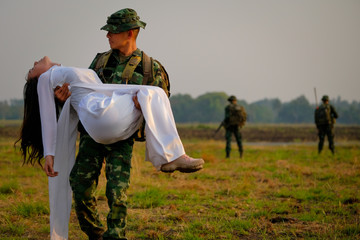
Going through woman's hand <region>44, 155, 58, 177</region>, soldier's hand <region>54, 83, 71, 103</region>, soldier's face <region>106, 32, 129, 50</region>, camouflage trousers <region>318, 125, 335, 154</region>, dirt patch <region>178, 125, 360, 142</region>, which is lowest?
dirt patch <region>178, 125, 360, 142</region>

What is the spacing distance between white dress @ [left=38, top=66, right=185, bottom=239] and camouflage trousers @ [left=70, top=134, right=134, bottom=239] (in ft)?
0.57

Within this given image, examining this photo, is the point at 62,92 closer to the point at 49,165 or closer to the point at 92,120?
the point at 92,120

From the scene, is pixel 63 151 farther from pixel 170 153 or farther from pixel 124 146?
pixel 170 153

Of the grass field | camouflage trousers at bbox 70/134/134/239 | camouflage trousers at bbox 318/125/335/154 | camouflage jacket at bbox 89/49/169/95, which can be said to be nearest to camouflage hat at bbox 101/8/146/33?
camouflage jacket at bbox 89/49/169/95

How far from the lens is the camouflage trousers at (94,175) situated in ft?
11.4

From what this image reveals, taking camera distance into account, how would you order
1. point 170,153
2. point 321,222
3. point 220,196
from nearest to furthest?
1. point 170,153
2. point 321,222
3. point 220,196

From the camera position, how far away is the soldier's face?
380cm

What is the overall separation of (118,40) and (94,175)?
120cm

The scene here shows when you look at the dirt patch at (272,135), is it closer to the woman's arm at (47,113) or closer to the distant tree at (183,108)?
the woman's arm at (47,113)

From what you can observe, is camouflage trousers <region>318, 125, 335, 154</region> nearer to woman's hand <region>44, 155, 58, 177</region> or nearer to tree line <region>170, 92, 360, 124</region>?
woman's hand <region>44, 155, 58, 177</region>

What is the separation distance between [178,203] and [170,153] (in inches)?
134

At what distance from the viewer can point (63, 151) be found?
374 centimetres

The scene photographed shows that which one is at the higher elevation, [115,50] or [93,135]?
[115,50]

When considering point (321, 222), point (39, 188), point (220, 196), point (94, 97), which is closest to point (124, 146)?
point (94, 97)
